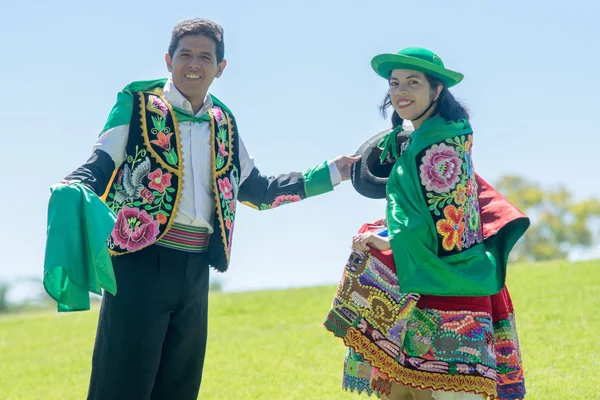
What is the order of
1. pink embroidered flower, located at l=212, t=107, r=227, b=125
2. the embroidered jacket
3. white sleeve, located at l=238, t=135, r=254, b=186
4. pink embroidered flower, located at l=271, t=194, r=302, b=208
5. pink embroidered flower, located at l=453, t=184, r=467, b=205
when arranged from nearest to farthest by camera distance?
the embroidered jacket
pink embroidered flower, located at l=453, t=184, r=467, b=205
pink embroidered flower, located at l=212, t=107, r=227, b=125
white sleeve, located at l=238, t=135, r=254, b=186
pink embroidered flower, located at l=271, t=194, r=302, b=208

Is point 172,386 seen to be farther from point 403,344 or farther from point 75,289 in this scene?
point 403,344

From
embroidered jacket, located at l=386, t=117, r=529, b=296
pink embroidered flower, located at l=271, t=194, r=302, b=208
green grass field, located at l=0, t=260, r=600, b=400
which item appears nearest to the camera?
embroidered jacket, located at l=386, t=117, r=529, b=296

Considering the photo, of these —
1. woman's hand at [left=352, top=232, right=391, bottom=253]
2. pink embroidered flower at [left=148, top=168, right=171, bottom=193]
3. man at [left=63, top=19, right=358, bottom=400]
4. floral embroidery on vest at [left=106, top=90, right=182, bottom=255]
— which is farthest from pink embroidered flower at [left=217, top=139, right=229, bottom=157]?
woman's hand at [left=352, top=232, right=391, bottom=253]

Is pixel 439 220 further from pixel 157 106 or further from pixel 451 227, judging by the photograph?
pixel 157 106

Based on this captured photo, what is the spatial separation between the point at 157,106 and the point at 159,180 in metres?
0.40

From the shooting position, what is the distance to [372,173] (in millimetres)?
4375

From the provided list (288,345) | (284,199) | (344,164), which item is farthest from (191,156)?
(288,345)

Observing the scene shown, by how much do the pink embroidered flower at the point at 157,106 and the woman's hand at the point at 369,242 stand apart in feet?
3.91

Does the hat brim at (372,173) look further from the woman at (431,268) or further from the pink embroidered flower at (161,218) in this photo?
the pink embroidered flower at (161,218)

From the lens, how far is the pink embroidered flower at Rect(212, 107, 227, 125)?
4410 mm

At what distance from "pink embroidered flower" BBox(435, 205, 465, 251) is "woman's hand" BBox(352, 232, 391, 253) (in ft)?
0.88

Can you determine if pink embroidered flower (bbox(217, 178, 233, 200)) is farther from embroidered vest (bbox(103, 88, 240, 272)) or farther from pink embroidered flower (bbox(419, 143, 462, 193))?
pink embroidered flower (bbox(419, 143, 462, 193))

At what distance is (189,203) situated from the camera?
414 cm

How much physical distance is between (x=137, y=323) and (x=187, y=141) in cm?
98
